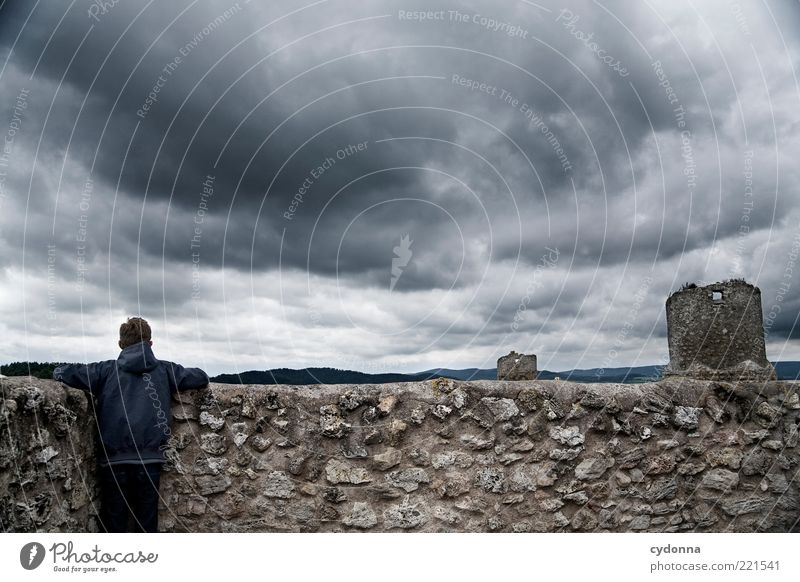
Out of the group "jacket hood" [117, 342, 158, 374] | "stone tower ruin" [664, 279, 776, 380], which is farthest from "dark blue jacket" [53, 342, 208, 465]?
"stone tower ruin" [664, 279, 776, 380]

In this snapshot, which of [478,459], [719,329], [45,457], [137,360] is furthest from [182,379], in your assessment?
[719,329]

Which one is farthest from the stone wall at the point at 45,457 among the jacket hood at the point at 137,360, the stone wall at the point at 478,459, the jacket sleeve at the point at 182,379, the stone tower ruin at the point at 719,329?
the stone tower ruin at the point at 719,329

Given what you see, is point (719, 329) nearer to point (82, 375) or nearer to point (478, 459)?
point (478, 459)

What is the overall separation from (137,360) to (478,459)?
9.53 feet

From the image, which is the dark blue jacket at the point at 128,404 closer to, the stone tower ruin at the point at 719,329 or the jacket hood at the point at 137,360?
the jacket hood at the point at 137,360

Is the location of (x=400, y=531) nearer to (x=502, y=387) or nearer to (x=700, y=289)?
(x=502, y=387)

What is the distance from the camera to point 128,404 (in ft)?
13.7

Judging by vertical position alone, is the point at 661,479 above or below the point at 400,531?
above

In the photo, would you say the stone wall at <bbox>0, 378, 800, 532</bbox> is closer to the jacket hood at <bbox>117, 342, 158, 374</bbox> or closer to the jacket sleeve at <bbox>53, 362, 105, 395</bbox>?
the jacket sleeve at <bbox>53, 362, 105, 395</bbox>

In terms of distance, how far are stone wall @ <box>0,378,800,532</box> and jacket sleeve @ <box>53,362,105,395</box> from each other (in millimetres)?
161

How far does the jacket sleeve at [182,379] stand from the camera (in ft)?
14.3

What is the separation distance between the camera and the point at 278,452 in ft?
14.4
